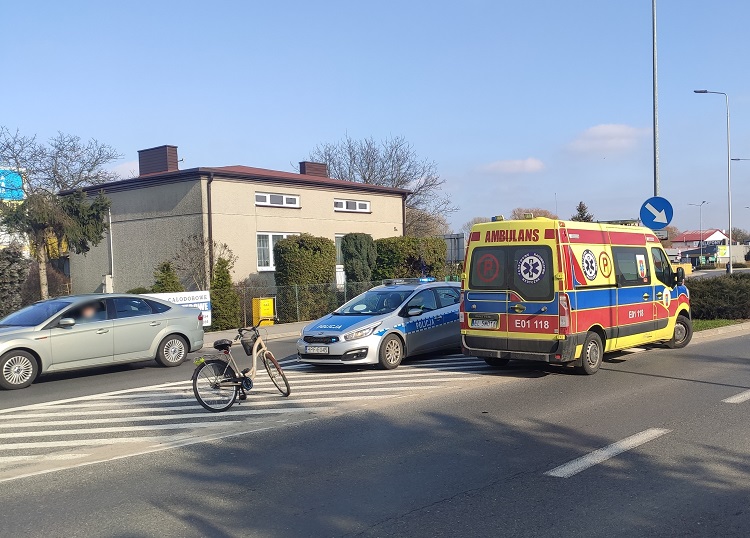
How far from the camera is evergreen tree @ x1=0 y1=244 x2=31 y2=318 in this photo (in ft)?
68.1

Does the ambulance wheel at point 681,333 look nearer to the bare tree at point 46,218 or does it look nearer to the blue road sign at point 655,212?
the blue road sign at point 655,212

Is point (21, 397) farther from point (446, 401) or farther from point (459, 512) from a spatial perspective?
point (459, 512)

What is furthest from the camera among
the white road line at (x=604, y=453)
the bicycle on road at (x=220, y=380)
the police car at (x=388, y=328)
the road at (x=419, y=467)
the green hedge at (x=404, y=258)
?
the green hedge at (x=404, y=258)

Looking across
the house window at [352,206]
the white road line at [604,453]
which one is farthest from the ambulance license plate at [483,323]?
the house window at [352,206]

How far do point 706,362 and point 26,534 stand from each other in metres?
11.4

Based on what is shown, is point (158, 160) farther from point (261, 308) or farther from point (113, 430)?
point (113, 430)

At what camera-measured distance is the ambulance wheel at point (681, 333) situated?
14977 mm

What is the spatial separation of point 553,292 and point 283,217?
20.6 meters

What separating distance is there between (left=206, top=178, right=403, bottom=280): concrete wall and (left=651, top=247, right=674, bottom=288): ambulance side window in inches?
711

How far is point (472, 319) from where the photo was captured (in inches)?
489

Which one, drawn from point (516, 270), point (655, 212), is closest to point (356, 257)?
point (655, 212)

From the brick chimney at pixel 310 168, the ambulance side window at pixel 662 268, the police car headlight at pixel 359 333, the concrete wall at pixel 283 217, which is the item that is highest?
the brick chimney at pixel 310 168

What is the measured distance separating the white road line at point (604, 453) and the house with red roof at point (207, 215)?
2137 cm

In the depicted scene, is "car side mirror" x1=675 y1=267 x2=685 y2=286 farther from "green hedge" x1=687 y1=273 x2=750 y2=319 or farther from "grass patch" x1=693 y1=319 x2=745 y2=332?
"green hedge" x1=687 y1=273 x2=750 y2=319
